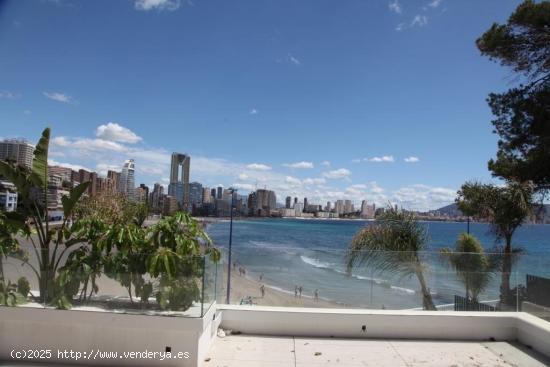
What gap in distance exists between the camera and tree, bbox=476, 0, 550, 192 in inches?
377

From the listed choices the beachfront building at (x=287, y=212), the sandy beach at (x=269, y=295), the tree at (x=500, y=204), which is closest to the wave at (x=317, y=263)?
the sandy beach at (x=269, y=295)

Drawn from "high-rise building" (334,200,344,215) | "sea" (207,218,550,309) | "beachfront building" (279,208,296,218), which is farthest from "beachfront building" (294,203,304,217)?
"sea" (207,218,550,309)

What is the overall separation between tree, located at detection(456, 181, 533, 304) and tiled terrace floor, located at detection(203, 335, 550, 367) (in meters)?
6.26

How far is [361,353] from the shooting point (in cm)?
497

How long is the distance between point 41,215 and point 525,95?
1051 centimetres

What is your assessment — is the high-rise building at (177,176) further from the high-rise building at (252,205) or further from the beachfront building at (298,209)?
the beachfront building at (298,209)

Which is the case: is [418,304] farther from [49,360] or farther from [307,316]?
[49,360]

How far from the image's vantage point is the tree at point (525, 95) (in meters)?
9.59

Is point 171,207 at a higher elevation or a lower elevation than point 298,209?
lower

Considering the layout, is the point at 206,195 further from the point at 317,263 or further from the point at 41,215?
the point at 41,215

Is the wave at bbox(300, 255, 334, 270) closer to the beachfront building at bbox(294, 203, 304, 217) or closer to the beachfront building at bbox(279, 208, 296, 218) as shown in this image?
the beachfront building at bbox(279, 208, 296, 218)

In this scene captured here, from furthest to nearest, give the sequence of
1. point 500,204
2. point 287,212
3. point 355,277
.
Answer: point 287,212 → point 500,204 → point 355,277

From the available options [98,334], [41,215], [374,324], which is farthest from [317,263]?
[41,215]

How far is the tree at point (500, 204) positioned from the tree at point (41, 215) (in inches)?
391
